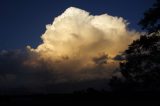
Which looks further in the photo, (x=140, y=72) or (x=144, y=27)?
(x=140, y=72)

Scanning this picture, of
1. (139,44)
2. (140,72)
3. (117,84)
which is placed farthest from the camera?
(117,84)

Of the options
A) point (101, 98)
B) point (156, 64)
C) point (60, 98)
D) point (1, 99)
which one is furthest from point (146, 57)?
point (1, 99)

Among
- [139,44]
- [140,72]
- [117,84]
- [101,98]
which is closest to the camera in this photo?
[101,98]

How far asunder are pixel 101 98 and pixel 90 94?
4.40 ft

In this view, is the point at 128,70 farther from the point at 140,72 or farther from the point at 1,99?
the point at 1,99

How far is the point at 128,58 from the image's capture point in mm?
29031

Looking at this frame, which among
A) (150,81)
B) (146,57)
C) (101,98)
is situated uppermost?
(146,57)

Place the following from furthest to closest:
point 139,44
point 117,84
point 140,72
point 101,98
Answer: point 117,84
point 140,72
point 139,44
point 101,98

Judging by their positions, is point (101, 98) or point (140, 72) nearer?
point (101, 98)

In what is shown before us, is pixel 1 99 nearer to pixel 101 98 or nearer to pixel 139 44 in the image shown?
pixel 101 98

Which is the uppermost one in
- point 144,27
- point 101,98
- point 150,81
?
point 144,27

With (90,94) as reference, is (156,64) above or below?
above

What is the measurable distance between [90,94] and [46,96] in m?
4.53

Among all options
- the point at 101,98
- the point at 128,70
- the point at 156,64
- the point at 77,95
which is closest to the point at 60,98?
the point at 77,95
